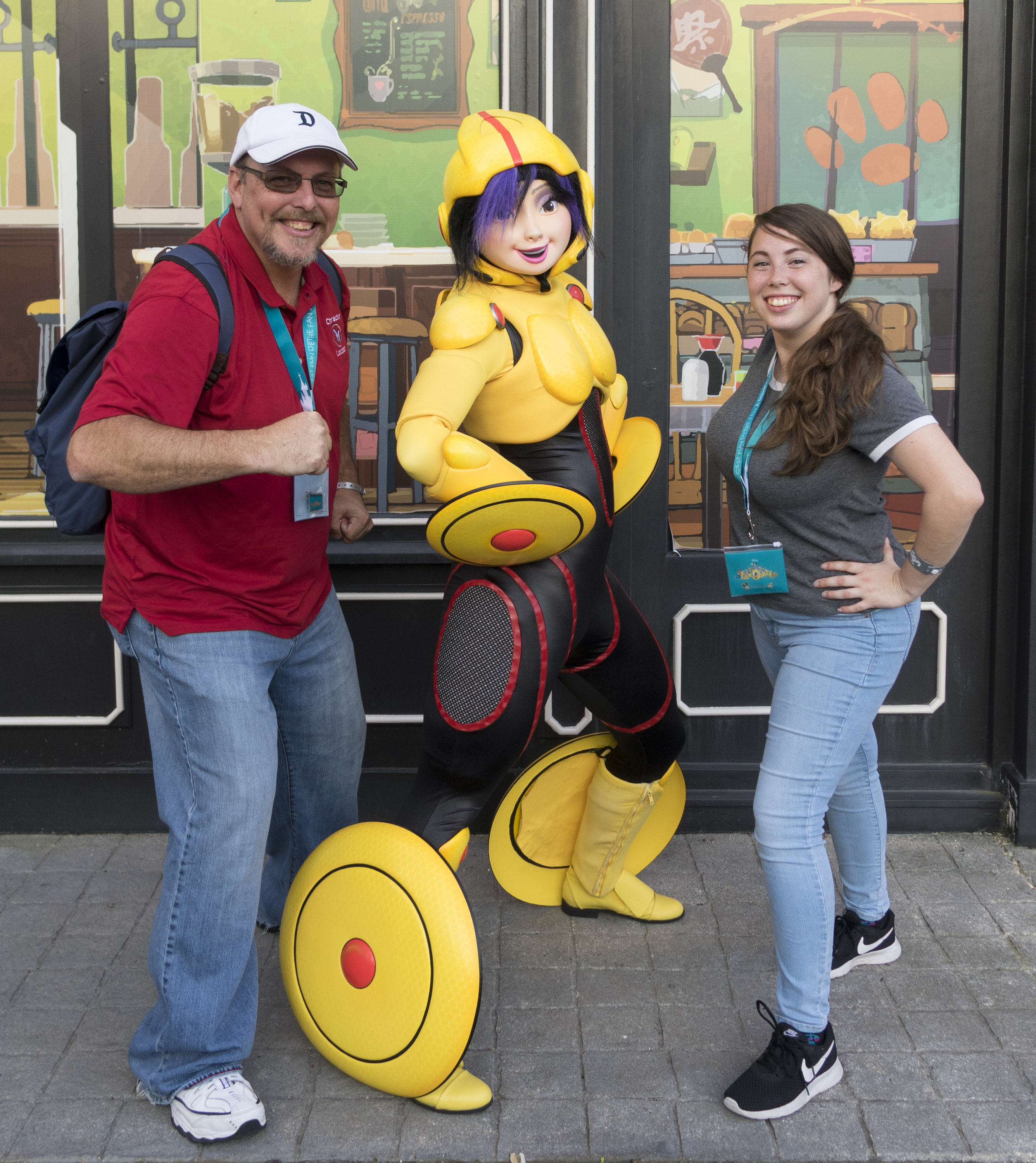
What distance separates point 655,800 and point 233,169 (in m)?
1.98

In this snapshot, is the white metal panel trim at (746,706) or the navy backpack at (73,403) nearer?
A: the navy backpack at (73,403)

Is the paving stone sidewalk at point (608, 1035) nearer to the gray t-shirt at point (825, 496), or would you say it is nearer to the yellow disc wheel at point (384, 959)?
the yellow disc wheel at point (384, 959)

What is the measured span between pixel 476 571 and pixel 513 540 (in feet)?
0.64

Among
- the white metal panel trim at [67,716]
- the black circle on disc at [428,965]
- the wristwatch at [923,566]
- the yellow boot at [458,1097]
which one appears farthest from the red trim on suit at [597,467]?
the white metal panel trim at [67,716]

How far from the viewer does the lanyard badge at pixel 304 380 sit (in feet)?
8.29

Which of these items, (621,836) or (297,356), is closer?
(297,356)

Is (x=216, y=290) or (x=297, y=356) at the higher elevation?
(x=216, y=290)

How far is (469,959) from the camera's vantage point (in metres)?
2.48

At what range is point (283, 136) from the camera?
2.42m

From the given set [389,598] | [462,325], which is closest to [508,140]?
[462,325]

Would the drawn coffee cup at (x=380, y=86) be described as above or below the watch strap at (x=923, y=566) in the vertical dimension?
above

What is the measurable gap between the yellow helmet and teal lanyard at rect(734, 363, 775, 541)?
55 centimetres

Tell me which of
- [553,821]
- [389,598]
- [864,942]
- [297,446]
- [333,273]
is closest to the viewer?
[297,446]

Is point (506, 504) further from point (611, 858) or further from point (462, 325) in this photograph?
point (611, 858)
